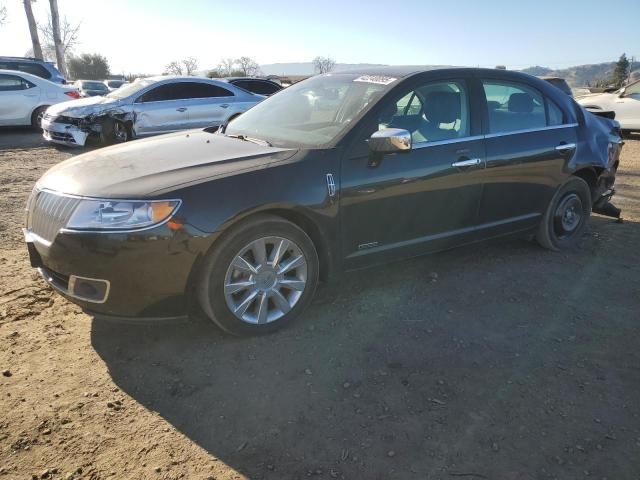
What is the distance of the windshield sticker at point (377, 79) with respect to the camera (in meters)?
3.73

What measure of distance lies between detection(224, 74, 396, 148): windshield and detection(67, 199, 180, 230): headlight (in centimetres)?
108

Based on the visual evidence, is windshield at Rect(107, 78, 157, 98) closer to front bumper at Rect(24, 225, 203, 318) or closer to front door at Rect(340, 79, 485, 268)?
front door at Rect(340, 79, 485, 268)

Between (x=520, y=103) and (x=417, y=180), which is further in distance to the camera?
(x=520, y=103)

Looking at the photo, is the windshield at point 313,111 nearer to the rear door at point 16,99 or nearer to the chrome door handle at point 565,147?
the chrome door handle at point 565,147

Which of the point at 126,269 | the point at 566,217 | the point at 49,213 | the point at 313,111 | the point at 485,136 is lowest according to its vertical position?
the point at 566,217

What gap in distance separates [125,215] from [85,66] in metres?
60.8

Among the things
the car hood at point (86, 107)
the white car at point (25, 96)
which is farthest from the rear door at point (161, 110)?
the white car at point (25, 96)

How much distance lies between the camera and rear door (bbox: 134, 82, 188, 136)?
9797 millimetres

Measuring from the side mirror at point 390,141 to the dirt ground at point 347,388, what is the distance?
1.13 meters

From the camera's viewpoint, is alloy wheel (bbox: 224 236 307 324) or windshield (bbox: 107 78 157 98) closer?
alloy wheel (bbox: 224 236 307 324)

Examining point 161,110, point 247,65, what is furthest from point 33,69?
point 247,65

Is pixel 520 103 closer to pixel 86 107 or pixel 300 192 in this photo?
pixel 300 192

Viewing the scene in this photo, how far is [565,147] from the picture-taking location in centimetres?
457

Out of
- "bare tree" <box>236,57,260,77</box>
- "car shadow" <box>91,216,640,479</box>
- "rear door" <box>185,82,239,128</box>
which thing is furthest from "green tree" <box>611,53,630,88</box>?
"car shadow" <box>91,216,640,479</box>
